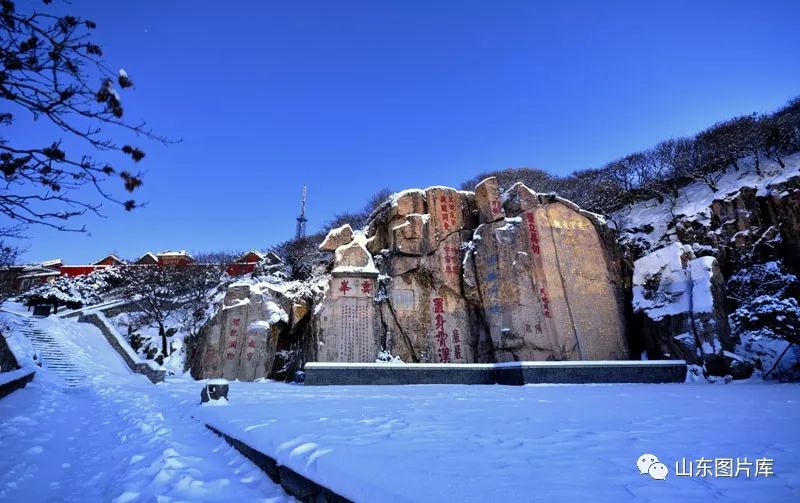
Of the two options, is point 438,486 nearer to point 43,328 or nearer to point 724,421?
point 724,421

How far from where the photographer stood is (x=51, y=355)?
11883mm

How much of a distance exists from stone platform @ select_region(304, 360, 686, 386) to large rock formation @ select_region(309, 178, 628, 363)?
1.49m

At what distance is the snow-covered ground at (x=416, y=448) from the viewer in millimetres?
2035

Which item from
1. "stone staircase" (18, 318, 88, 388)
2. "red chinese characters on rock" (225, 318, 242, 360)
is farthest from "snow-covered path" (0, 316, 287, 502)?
"red chinese characters on rock" (225, 318, 242, 360)

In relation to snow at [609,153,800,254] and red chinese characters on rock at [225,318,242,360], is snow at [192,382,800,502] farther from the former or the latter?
snow at [609,153,800,254]

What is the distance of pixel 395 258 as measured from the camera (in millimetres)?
12266

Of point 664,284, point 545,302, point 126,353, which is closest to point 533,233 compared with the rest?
point 545,302

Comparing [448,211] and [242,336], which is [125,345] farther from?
[448,211]

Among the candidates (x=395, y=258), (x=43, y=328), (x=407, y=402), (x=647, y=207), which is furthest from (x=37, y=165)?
(x=647, y=207)

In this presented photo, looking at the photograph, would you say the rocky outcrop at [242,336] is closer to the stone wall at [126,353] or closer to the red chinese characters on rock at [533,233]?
the stone wall at [126,353]

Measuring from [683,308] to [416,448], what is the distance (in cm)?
1038

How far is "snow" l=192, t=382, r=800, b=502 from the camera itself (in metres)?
1.96

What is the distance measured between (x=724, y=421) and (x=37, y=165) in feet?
20.1

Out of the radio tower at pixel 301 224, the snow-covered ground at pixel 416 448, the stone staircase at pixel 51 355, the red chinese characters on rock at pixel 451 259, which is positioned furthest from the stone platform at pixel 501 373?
Result: the radio tower at pixel 301 224
